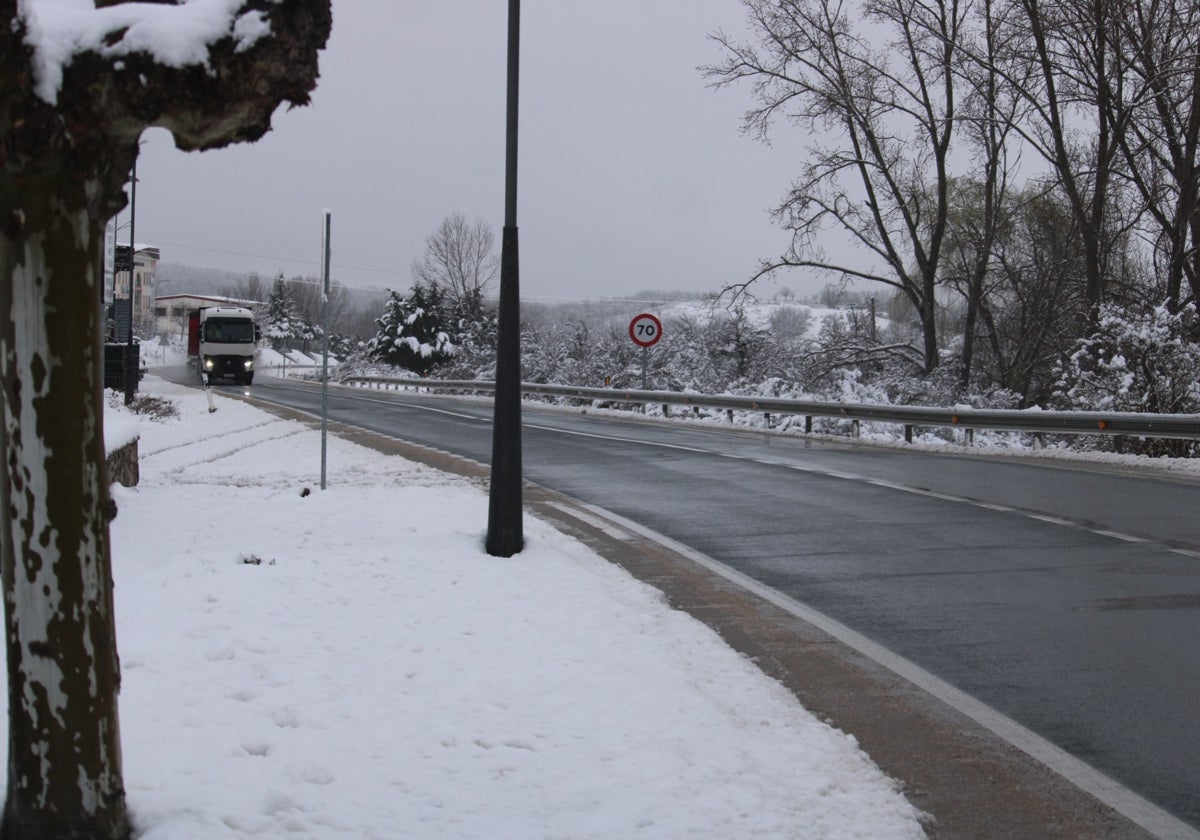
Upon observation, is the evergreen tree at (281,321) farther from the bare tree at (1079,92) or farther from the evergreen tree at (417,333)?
the bare tree at (1079,92)

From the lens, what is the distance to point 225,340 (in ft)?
160

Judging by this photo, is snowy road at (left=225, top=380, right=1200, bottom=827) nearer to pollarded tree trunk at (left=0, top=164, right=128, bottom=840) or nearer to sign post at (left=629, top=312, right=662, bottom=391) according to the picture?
pollarded tree trunk at (left=0, top=164, right=128, bottom=840)

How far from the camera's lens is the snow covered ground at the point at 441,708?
361 centimetres

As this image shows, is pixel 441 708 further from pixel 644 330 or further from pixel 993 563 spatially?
pixel 644 330

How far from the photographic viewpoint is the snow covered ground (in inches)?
142

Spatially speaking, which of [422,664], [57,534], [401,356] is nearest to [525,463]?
[422,664]

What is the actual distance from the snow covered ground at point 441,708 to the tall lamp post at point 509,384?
0.84 ft

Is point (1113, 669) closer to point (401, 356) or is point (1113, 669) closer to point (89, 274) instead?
point (89, 274)

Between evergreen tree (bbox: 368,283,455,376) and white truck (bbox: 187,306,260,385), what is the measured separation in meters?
23.4

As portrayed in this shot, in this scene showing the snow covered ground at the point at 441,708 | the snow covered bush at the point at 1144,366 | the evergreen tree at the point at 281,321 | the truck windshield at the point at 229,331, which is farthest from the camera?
the evergreen tree at the point at 281,321

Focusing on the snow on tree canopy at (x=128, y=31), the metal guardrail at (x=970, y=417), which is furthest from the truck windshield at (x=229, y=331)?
the snow on tree canopy at (x=128, y=31)

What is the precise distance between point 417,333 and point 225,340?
25601mm

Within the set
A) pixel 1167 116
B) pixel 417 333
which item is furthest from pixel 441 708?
pixel 417 333

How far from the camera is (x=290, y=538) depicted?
8.29m
